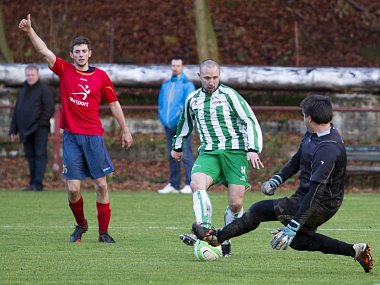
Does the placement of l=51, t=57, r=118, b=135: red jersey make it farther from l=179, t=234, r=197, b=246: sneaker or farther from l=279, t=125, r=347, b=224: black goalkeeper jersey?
l=279, t=125, r=347, b=224: black goalkeeper jersey

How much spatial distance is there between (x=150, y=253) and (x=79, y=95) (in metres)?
2.03

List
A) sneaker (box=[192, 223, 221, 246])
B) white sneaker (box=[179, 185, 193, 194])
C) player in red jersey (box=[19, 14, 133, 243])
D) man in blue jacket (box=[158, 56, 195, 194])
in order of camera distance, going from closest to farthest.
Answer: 1. sneaker (box=[192, 223, 221, 246])
2. player in red jersey (box=[19, 14, 133, 243])
3. man in blue jacket (box=[158, 56, 195, 194])
4. white sneaker (box=[179, 185, 193, 194])

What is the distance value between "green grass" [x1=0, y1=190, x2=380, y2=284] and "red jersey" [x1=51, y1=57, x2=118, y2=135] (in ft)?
3.95

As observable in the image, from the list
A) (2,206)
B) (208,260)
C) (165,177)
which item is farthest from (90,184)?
(208,260)

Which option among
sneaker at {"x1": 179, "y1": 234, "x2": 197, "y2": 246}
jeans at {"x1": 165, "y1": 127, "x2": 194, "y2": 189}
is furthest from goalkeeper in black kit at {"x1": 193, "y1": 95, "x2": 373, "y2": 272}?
jeans at {"x1": 165, "y1": 127, "x2": 194, "y2": 189}

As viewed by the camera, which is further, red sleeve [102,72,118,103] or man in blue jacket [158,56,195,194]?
man in blue jacket [158,56,195,194]

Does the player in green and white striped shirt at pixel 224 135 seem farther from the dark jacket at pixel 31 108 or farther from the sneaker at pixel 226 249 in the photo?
the dark jacket at pixel 31 108

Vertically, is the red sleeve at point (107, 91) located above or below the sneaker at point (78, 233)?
above

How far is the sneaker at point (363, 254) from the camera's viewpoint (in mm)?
8391

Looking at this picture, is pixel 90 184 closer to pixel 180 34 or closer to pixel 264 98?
pixel 264 98

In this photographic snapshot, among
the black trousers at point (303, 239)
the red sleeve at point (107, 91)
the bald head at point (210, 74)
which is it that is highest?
the bald head at point (210, 74)

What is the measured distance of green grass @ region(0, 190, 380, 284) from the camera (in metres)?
8.26

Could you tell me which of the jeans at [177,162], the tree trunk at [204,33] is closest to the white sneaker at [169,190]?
the jeans at [177,162]

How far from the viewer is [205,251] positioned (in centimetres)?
944
